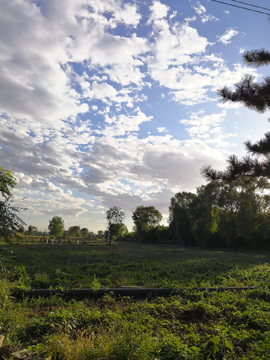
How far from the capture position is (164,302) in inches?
255

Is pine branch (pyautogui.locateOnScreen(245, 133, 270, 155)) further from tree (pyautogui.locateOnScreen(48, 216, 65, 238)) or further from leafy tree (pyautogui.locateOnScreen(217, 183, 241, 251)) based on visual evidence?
tree (pyautogui.locateOnScreen(48, 216, 65, 238))

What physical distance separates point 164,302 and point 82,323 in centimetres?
271

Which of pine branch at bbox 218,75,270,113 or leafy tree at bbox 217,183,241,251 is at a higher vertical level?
pine branch at bbox 218,75,270,113

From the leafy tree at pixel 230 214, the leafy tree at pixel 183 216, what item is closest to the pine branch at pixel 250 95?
the leafy tree at pixel 230 214

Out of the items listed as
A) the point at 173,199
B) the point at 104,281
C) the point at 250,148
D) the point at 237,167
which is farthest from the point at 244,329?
the point at 173,199

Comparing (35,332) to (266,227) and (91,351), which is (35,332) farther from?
(266,227)

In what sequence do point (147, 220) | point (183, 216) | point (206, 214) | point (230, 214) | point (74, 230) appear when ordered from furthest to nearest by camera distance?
point (74, 230) < point (147, 220) < point (183, 216) < point (206, 214) < point (230, 214)

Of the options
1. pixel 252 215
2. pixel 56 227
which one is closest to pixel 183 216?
pixel 252 215

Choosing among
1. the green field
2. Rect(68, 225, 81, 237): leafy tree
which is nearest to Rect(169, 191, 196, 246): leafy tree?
the green field

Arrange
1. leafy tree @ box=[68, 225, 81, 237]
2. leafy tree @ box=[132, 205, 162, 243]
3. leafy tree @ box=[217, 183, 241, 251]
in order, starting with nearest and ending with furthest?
leafy tree @ box=[217, 183, 241, 251]
leafy tree @ box=[132, 205, 162, 243]
leafy tree @ box=[68, 225, 81, 237]

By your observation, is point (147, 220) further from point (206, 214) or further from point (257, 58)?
point (257, 58)

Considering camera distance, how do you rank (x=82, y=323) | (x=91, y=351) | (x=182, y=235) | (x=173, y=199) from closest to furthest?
1. (x=91, y=351)
2. (x=82, y=323)
3. (x=182, y=235)
4. (x=173, y=199)

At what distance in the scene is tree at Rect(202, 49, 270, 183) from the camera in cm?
955

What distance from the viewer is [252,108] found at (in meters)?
10.3
